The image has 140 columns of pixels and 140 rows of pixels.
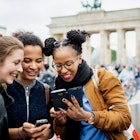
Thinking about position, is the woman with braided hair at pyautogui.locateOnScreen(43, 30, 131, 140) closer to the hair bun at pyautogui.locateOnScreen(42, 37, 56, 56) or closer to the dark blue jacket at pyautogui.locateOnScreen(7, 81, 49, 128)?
the hair bun at pyautogui.locateOnScreen(42, 37, 56, 56)

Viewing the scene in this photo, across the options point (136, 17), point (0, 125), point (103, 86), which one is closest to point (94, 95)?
point (103, 86)

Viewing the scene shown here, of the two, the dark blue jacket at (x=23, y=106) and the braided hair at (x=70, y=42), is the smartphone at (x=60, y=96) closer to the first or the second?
the dark blue jacket at (x=23, y=106)

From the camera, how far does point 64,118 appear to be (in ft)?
9.04

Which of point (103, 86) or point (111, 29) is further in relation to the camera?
point (111, 29)

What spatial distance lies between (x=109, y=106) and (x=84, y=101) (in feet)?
0.62

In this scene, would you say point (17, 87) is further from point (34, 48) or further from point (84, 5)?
point (84, 5)

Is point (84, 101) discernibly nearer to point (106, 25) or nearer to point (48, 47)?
point (48, 47)

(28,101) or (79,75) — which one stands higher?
(79,75)

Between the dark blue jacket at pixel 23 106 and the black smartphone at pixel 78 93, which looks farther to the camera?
the dark blue jacket at pixel 23 106

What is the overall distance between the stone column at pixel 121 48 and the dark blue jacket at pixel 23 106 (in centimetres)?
4528

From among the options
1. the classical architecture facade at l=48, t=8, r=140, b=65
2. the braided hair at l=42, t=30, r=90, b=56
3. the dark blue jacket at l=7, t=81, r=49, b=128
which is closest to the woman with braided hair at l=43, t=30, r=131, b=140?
the braided hair at l=42, t=30, r=90, b=56

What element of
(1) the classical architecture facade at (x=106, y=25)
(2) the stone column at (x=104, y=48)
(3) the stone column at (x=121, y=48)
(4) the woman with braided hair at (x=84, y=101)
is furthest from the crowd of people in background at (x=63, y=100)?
(2) the stone column at (x=104, y=48)

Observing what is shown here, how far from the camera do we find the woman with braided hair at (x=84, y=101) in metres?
2.57

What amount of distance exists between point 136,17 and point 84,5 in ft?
38.3
